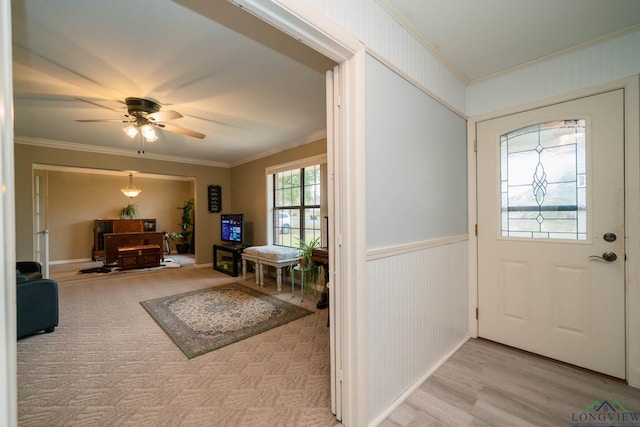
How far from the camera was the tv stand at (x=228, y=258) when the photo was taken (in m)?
5.08

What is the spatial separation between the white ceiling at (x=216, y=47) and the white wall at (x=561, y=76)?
0.30 ft

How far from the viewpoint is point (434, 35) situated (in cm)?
184

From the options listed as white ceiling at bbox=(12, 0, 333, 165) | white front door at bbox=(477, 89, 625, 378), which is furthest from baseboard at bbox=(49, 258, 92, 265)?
white front door at bbox=(477, 89, 625, 378)

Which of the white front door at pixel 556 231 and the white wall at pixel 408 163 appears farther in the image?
the white front door at pixel 556 231

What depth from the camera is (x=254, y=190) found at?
5637mm

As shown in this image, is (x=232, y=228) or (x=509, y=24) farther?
(x=232, y=228)

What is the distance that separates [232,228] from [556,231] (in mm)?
5202

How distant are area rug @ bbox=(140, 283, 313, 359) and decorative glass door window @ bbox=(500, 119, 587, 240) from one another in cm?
252

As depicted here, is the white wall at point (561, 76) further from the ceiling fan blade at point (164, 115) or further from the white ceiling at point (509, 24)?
the ceiling fan blade at point (164, 115)

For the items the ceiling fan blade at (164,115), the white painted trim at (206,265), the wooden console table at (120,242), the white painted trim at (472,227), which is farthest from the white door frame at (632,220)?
the wooden console table at (120,242)

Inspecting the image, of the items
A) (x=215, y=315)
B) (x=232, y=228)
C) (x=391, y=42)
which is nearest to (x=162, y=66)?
(x=391, y=42)

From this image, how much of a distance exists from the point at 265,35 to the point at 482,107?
209 centimetres

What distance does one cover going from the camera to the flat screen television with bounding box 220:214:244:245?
17.6ft

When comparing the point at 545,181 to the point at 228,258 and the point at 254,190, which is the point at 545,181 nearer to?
the point at 254,190
